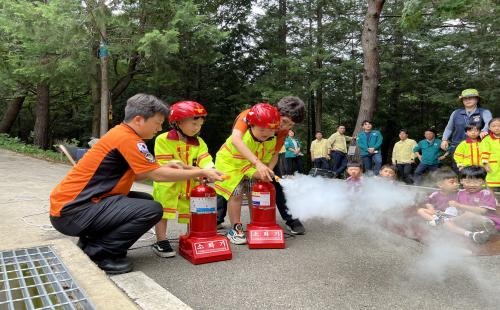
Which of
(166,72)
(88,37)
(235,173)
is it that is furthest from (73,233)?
(166,72)

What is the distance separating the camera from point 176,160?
12.4 ft

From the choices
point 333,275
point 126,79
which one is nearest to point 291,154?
point 333,275

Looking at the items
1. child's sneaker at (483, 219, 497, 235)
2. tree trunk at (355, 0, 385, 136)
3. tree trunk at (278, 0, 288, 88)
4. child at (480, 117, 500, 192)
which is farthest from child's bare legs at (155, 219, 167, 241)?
tree trunk at (278, 0, 288, 88)

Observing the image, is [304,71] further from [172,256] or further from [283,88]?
[172,256]

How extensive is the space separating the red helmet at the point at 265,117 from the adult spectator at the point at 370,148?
Answer: 19.9 ft

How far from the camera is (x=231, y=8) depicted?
19000mm

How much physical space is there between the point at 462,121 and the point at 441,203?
82.6 inches

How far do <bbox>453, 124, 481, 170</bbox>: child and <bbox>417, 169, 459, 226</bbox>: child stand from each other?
922 mm

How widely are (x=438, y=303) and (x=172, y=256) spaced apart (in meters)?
2.19

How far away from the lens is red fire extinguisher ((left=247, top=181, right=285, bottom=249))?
3.92m

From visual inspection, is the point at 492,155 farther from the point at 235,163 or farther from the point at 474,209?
the point at 235,163

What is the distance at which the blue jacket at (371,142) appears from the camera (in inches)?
374

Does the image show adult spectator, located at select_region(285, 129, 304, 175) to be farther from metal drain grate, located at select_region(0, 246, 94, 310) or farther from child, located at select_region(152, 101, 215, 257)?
metal drain grate, located at select_region(0, 246, 94, 310)

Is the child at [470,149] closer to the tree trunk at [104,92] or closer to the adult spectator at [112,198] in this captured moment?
the adult spectator at [112,198]
